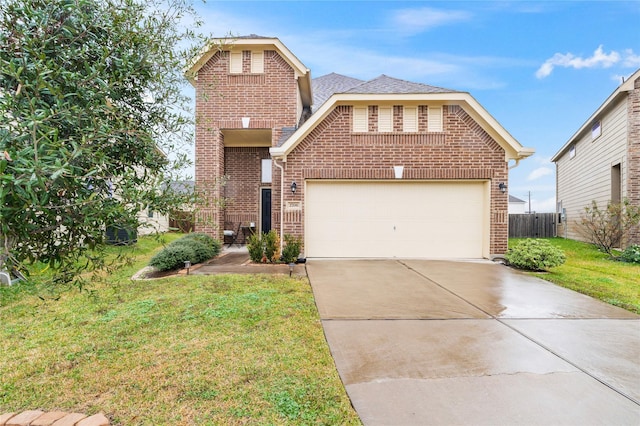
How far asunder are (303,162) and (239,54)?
15.4 feet

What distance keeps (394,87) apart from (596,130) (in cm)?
1106

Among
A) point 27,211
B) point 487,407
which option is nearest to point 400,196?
point 487,407

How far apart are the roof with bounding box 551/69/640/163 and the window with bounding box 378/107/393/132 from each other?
8.99m

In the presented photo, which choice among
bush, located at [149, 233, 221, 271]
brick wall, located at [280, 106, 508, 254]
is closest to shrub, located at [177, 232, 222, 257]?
bush, located at [149, 233, 221, 271]

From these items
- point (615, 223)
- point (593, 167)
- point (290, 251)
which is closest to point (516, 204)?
point (593, 167)

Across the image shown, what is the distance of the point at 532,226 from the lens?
1966cm

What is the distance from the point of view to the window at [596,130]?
14.3 meters

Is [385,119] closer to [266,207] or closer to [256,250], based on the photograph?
[256,250]

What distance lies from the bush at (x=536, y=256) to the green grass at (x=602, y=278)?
0.29 meters

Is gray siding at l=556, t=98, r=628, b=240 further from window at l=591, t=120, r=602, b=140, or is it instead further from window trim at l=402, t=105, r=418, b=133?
window trim at l=402, t=105, r=418, b=133

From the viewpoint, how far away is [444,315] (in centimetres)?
478

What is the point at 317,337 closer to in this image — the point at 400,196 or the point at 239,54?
the point at 400,196

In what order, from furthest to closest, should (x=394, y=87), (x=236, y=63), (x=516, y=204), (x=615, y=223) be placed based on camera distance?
1. (x=516, y=204)
2. (x=615, y=223)
3. (x=236, y=63)
4. (x=394, y=87)

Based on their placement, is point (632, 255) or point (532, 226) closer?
point (632, 255)
